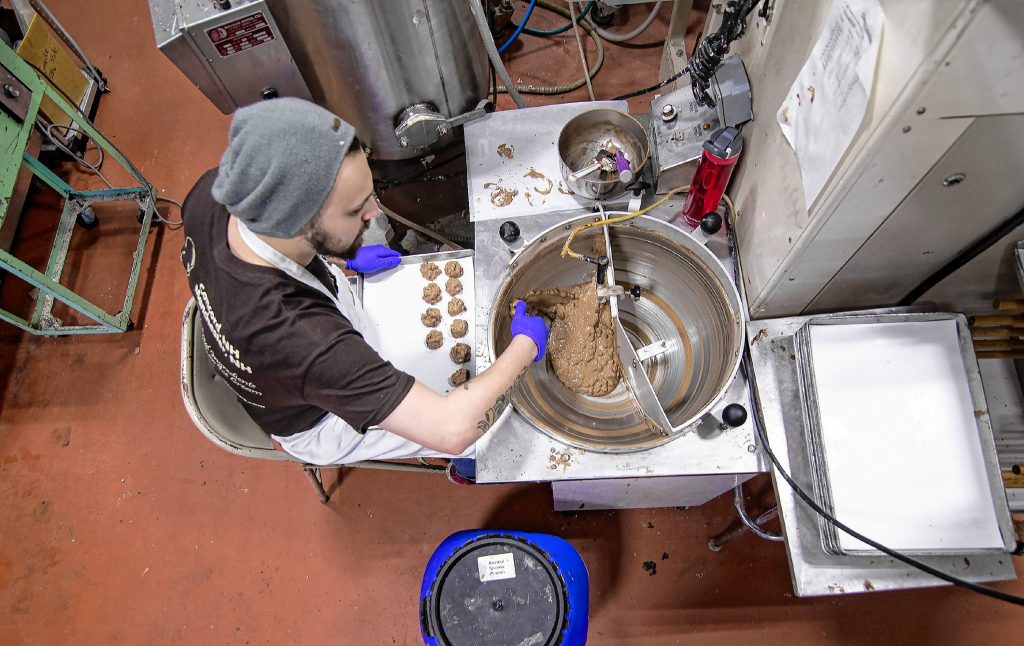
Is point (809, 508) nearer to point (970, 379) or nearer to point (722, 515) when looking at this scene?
point (970, 379)

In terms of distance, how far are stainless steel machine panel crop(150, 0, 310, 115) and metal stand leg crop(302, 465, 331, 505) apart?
1.13 metres

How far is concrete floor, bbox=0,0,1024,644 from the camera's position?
1.91m

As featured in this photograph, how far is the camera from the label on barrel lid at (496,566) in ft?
4.78

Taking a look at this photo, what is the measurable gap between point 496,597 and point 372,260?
3.04ft

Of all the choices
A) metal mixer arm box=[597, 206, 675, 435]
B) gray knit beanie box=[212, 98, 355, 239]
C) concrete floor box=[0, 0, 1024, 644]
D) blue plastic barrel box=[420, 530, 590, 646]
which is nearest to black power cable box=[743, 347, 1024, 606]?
metal mixer arm box=[597, 206, 675, 435]

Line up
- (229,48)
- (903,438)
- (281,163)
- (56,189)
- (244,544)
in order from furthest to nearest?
(56,189) < (244,544) < (229,48) < (903,438) < (281,163)

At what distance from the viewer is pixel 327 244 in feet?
3.96

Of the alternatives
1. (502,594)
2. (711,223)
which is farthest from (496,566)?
(711,223)

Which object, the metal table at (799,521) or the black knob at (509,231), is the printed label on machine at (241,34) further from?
the metal table at (799,521)

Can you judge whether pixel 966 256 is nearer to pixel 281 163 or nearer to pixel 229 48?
pixel 281 163

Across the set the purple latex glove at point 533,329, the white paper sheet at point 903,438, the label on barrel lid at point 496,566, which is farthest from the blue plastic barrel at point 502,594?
the white paper sheet at point 903,438

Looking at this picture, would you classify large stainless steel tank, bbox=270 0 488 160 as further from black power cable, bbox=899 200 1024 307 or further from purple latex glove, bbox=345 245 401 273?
black power cable, bbox=899 200 1024 307

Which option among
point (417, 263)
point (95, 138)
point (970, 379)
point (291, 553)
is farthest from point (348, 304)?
point (95, 138)

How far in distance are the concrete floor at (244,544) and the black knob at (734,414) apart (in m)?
0.93
